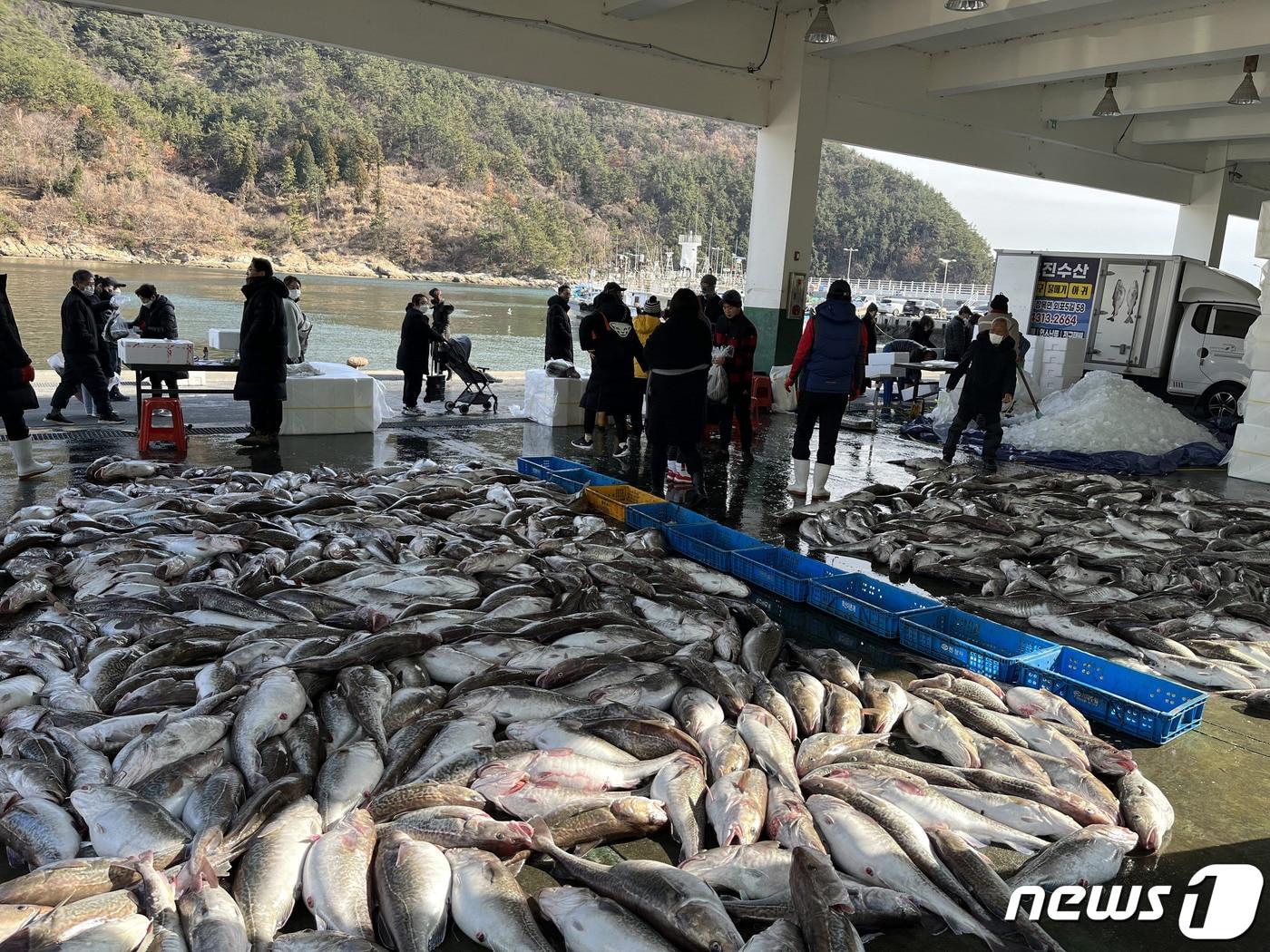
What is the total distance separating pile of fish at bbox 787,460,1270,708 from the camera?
15.5 ft

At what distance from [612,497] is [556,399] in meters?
4.70

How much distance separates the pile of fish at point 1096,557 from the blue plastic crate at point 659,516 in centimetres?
108

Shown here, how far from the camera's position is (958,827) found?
2932 millimetres

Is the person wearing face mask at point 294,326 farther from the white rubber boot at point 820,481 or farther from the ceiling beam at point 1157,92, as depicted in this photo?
the ceiling beam at point 1157,92

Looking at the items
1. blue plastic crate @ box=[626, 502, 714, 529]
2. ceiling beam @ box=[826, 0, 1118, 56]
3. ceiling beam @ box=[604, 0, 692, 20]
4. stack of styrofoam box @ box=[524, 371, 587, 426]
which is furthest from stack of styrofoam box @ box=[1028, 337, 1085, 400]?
blue plastic crate @ box=[626, 502, 714, 529]

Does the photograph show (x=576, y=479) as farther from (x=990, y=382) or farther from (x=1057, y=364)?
(x=1057, y=364)

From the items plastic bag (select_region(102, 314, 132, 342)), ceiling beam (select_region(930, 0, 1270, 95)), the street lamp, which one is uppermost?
the street lamp

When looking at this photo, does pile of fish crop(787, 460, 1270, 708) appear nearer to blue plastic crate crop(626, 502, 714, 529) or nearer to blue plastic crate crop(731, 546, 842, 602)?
blue plastic crate crop(731, 546, 842, 602)

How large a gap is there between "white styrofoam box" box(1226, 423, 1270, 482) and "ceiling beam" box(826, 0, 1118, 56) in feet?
17.9

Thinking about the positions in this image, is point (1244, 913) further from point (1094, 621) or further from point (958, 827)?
point (1094, 621)

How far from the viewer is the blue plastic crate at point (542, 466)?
7770mm

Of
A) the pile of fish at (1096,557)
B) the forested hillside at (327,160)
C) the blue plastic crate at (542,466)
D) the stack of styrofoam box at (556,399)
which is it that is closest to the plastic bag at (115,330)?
the stack of styrofoam box at (556,399)

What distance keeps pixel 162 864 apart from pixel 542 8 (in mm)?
12222

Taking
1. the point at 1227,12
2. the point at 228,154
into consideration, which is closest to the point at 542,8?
the point at 1227,12
